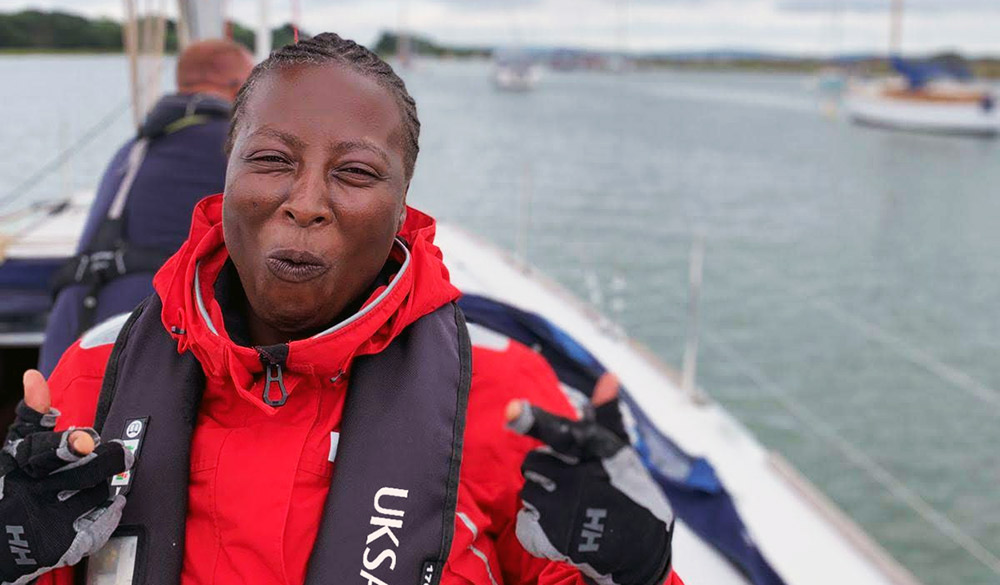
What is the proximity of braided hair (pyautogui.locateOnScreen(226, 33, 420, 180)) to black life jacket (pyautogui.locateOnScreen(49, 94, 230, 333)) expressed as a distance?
1.62 m

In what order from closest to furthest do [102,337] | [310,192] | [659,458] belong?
[310,192] → [102,337] → [659,458]

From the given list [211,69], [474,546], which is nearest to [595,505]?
[474,546]

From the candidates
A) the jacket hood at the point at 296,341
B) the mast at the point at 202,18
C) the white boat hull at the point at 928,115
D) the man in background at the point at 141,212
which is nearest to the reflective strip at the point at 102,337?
the jacket hood at the point at 296,341

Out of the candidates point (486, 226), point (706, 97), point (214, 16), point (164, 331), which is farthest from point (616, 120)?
point (164, 331)

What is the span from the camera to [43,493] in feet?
4.07

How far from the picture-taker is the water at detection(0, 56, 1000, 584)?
23.0ft

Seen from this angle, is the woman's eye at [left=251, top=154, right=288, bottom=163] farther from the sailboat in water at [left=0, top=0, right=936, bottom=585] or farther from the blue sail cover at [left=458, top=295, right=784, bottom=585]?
the blue sail cover at [left=458, top=295, right=784, bottom=585]

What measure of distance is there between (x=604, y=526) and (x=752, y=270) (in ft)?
39.7

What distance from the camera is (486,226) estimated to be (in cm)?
1449

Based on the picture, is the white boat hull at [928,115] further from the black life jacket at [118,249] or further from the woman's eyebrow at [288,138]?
the woman's eyebrow at [288,138]

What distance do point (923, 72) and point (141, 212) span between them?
1694 inches

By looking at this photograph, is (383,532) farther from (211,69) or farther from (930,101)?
(930,101)

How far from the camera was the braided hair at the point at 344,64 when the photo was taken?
1.38 metres

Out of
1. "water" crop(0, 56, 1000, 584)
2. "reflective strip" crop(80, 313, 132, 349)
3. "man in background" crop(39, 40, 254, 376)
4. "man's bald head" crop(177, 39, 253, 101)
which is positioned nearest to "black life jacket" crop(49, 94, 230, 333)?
"man in background" crop(39, 40, 254, 376)
